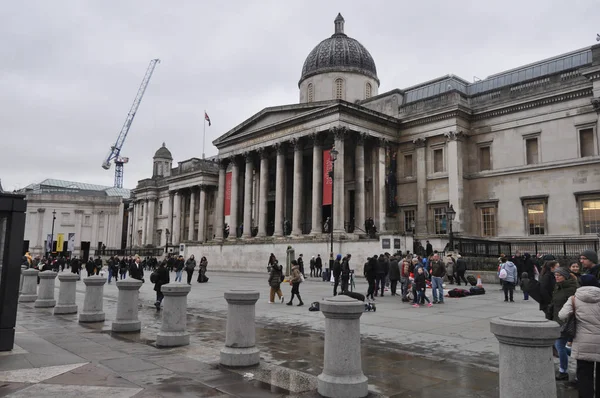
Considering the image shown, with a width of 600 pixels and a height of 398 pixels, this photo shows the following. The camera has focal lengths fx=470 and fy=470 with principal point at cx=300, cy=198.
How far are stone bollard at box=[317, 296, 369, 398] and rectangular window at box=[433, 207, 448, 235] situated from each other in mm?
33591

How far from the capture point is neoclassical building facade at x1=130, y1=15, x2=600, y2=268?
3381 cm

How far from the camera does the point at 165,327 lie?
9.69 metres

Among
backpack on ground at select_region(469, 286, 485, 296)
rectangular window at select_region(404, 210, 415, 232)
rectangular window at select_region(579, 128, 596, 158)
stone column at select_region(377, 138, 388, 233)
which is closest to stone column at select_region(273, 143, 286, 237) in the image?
stone column at select_region(377, 138, 388, 233)

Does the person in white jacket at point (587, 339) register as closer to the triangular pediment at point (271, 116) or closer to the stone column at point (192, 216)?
the triangular pediment at point (271, 116)

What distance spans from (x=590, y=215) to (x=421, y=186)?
12.6 metres

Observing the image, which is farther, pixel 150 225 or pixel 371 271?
pixel 150 225

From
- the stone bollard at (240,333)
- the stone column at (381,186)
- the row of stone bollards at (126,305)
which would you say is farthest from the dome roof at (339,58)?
the stone bollard at (240,333)

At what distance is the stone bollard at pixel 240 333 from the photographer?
8.02 meters

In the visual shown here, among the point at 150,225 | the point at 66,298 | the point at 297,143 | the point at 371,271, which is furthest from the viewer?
the point at 150,225

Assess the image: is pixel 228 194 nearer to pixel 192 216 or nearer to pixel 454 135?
pixel 192 216

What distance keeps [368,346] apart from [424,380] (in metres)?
2.73

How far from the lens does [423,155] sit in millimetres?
40469

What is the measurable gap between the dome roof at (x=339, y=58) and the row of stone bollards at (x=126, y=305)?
3718cm

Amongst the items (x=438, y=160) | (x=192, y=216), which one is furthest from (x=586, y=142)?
(x=192, y=216)
